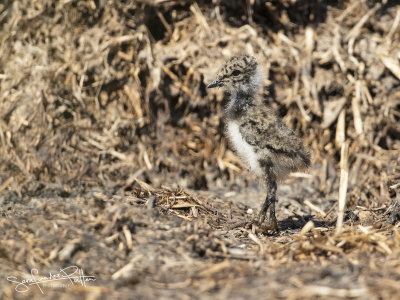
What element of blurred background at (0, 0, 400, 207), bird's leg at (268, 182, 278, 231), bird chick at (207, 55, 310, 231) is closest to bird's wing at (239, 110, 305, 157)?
bird chick at (207, 55, 310, 231)

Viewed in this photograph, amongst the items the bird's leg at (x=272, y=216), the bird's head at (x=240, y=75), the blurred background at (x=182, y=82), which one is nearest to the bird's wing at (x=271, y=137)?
the bird's leg at (x=272, y=216)

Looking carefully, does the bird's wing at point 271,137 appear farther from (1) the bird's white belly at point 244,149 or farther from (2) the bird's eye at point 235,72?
(2) the bird's eye at point 235,72

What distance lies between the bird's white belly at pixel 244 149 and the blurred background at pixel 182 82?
1.50 meters

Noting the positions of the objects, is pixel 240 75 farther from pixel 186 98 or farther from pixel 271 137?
pixel 186 98

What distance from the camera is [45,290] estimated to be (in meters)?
3.07

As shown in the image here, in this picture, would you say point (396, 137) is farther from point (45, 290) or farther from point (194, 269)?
point (45, 290)

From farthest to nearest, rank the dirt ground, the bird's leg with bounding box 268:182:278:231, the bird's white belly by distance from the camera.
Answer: the dirt ground, the bird's white belly, the bird's leg with bounding box 268:182:278:231

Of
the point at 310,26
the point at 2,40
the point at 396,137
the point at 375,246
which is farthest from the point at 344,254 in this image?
the point at 2,40

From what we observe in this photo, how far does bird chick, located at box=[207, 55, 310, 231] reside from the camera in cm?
461

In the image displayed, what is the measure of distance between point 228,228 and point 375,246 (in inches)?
50.9

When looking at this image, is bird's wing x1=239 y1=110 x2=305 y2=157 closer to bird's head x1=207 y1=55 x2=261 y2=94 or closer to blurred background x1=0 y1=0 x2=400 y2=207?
bird's head x1=207 y1=55 x2=261 y2=94

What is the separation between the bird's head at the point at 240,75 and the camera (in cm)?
512

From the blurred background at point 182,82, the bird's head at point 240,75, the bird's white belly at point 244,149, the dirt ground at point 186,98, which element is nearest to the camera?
the bird's white belly at point 244,149

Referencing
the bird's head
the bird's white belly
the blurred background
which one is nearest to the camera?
the bird's white belly
